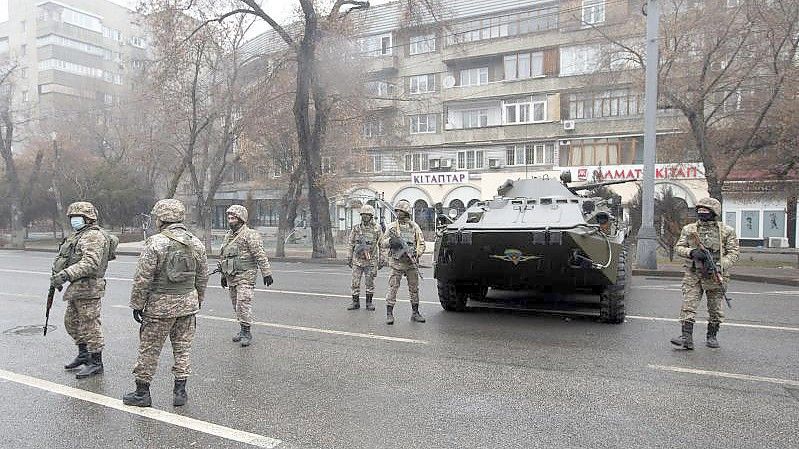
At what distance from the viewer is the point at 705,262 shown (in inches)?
257

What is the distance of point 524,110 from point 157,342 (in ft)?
102

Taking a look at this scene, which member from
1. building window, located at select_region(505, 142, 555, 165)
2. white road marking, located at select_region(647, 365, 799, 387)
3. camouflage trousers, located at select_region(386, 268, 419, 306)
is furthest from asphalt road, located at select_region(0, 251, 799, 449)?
building window, located at select_region(505, 142, 555, 165)

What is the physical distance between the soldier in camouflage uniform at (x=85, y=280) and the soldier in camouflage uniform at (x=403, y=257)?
3.66m

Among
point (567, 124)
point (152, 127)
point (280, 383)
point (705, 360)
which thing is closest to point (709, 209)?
point (705, 360)

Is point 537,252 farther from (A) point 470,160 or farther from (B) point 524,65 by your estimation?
(B) point 524,65

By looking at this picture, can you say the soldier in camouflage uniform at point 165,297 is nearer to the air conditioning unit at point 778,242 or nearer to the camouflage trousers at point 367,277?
the camouflage trousers at point 367,277

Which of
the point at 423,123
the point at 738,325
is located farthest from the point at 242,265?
the point at 423,123

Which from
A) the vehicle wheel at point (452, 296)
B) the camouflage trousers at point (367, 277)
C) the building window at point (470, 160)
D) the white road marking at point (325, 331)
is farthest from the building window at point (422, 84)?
the white road marking at point (325, 331)

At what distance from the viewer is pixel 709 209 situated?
6.63 meters

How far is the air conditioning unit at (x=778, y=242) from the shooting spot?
92.1 ft

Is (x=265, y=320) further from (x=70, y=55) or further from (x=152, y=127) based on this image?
(x=70, y=55)

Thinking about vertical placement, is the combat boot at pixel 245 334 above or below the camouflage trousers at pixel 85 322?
below

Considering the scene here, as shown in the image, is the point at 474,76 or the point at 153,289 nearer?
the point at 153,289

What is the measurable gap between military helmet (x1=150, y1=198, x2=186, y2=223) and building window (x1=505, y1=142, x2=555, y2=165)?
28.7m
